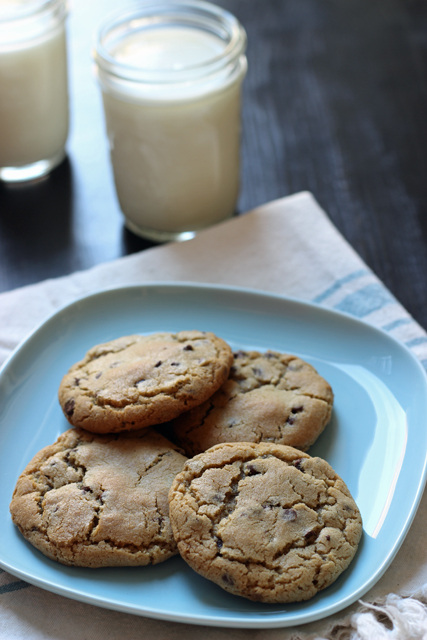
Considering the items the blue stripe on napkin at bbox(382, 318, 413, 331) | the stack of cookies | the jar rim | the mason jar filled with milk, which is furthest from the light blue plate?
the jar rim

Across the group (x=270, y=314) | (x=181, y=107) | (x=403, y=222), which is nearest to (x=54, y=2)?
(x=181, y=107)

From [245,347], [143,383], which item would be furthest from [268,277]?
[143,383]

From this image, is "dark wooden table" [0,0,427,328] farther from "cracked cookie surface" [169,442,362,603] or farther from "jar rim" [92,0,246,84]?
"cracked cookie surface" [169,442,362,603]

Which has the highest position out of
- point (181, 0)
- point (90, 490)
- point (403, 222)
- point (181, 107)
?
point (181, 0)

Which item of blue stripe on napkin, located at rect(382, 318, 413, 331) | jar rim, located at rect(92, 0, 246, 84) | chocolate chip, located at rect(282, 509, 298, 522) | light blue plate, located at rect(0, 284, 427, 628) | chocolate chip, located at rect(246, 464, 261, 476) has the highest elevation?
jar rim, located at rect(92, 0, 246, 84)

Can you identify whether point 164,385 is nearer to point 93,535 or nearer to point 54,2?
point 93,535

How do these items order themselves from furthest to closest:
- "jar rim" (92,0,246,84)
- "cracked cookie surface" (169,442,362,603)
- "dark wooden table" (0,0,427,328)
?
"dark wooden table" (0,0,427,328), "jar rim" (92,0,246,84), "cracked cookie surface" (169,442,362,603)
